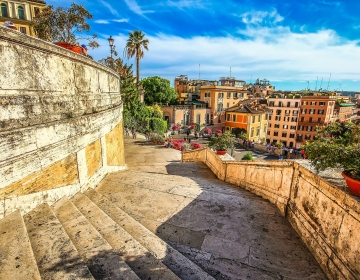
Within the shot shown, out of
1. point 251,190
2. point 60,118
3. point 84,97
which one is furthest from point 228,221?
point 84,97

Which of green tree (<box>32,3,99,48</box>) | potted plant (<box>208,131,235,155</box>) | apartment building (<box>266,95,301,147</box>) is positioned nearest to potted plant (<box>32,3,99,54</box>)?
green tree (<box>32,3,99,48</box>)

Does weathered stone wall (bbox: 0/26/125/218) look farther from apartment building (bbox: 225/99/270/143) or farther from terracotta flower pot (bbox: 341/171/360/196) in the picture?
apartment building (bbox: 225/99/270/143)

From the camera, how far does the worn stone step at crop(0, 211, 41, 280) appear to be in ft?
6.76

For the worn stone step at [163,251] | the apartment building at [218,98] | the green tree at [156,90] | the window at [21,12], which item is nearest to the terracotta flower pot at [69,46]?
the worn stone step at [163,251]

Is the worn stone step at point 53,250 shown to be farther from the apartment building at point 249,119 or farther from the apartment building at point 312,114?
the apartment building at point 312,114

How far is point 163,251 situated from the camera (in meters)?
3.04

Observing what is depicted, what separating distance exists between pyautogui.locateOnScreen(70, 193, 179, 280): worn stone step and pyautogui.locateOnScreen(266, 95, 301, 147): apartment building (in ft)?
157

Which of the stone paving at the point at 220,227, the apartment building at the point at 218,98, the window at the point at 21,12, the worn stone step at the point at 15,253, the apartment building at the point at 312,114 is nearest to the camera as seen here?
the worn stone step at the point at 15,253

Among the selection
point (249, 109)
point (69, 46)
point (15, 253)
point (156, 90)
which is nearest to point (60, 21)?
point (69, 46)

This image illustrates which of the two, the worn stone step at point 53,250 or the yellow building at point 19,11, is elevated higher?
the yellow building at point 19,11

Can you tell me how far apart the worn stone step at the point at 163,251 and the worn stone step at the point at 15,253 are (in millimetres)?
1433

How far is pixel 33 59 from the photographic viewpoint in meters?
3.41

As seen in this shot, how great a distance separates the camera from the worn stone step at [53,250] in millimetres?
2197

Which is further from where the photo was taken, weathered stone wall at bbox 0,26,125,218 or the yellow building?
the yellow building
